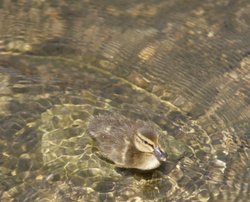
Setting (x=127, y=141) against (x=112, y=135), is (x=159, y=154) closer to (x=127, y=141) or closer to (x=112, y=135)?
(x=127, y=141)

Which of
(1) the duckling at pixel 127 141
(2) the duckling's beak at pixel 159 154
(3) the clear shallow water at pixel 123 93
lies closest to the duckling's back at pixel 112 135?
(1) the duckling at pixel 127 141

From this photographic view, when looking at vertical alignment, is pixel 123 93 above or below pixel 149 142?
below

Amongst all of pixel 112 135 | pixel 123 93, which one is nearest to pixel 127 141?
pixel 112 135

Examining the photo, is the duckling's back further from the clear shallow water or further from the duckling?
the clear shallow water

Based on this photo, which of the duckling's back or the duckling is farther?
the duckling's back

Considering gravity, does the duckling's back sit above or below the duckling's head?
below

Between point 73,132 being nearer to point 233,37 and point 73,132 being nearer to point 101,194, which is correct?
point 101,194

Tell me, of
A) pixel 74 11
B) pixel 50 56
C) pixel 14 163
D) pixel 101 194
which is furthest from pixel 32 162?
pixel 74 11

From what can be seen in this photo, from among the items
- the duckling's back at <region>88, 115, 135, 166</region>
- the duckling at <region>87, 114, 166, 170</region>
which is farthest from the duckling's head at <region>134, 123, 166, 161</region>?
the duckling's back at <region>88, 115, 135, 166</region>

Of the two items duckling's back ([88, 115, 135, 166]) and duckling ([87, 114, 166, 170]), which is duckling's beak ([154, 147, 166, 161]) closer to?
duckling ([87, 114, 166, 170])
